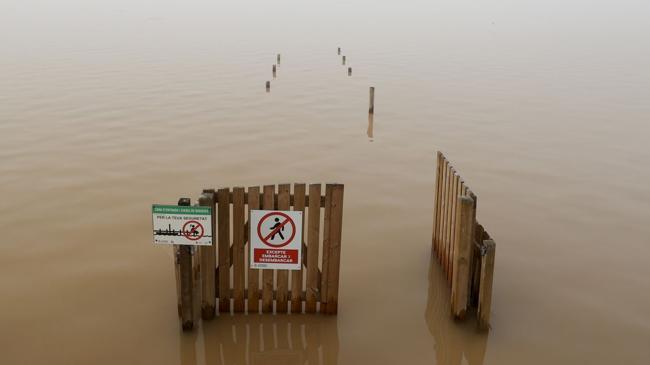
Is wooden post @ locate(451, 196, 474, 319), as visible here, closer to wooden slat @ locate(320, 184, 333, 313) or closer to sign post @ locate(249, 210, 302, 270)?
wooden slat @ locate(320, 184, 333, 313)

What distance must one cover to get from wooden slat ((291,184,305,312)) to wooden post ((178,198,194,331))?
1.15m

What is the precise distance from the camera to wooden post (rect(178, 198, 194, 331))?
686 cm

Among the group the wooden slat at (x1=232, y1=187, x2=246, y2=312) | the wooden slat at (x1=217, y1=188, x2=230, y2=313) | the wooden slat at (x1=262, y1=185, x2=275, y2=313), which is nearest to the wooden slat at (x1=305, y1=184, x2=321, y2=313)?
the wooden slat at (x1=262, y1=185, x2=275, y2=313)

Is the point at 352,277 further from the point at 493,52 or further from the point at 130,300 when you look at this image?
the point at 493,52

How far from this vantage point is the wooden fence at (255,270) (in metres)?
7.04

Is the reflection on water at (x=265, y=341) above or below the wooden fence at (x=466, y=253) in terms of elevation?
below

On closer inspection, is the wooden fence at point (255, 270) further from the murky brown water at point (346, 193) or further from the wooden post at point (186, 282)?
the murky brown water at point (346, 193)

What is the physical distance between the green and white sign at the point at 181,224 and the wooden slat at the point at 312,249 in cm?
113

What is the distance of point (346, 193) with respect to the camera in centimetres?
1287

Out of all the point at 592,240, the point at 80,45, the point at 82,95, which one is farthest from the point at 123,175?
the point at 80,45

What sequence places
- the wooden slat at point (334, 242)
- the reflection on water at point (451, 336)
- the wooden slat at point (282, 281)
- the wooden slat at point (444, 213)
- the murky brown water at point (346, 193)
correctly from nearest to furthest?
the wooden slat at point (282, 281) < the wooden slat at point (334, 242) < the reflection on water at point (451, 336) < the murky brown water at point (346, 193) < the wooden slat at point (444, 213)

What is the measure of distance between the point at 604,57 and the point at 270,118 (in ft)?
98.2

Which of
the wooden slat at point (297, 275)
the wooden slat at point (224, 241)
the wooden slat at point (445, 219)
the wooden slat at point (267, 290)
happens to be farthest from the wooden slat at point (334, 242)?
the wooden slat at point (445, 219)

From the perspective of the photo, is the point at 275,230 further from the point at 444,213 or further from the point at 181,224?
the point at 444,213
